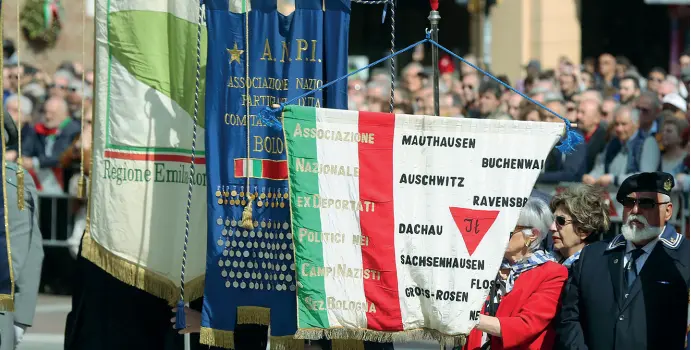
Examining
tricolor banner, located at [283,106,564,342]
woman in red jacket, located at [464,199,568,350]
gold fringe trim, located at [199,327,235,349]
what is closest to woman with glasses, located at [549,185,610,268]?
woman in red jacket, located at [464,199,568,350]

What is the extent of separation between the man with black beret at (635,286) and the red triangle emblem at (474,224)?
0.68 m

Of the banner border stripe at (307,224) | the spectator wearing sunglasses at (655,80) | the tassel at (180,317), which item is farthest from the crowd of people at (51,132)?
the banner border stripe at (307,224)

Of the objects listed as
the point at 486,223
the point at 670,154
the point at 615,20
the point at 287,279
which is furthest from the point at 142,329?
the point at 615,20

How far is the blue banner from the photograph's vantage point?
6207mm

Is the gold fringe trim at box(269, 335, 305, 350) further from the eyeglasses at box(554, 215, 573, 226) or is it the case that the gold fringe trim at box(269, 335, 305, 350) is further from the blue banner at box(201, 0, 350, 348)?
the eyeglasses at box(554, 215, 573, 226)

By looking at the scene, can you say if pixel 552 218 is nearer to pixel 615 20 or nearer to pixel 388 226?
pixel 388 226

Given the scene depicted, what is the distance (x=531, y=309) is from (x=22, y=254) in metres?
2.50

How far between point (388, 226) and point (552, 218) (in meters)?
1.12

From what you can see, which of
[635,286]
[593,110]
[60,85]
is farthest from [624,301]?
[60,85]

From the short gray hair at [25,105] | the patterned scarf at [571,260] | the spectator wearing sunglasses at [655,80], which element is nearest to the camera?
the patterned scarf at [571,260]

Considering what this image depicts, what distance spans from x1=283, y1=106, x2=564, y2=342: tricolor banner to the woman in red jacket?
1.38ft

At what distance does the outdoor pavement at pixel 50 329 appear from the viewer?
35.4 feet

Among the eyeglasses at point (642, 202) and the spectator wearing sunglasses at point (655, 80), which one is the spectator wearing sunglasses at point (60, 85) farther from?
the eyeglasses at point (642, 202)

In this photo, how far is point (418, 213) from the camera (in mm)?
5859
